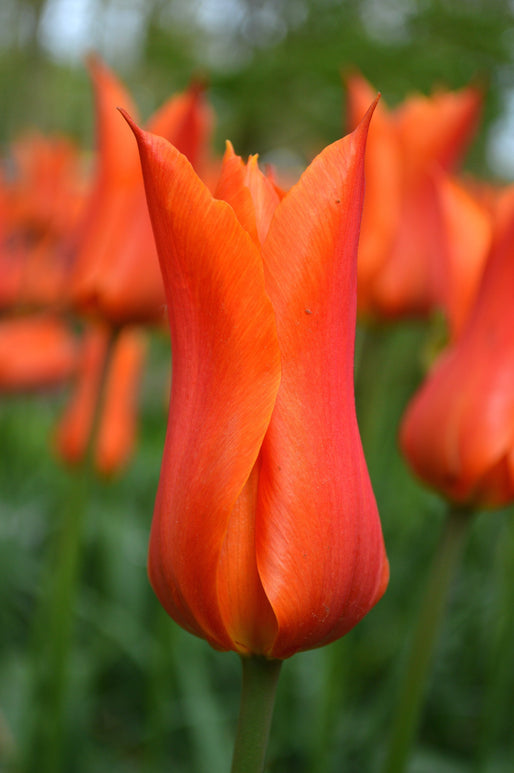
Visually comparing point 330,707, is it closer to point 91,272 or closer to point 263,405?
point 91,272

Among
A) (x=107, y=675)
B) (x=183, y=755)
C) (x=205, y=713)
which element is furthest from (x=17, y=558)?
(x=205, y=713)

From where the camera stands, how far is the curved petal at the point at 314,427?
45 centimetres

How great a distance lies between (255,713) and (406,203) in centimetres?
78

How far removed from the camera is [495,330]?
0.72m

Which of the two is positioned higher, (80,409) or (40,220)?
(40,220)

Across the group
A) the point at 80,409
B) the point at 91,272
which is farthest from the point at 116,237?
the point at 80,409

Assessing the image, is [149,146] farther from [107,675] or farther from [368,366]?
[107,675]

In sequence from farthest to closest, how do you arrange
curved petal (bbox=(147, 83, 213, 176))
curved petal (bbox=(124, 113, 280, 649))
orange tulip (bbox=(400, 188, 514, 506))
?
curved petal (bbox=(147, 83, 213, 176)) < orange tulip (bbox=(400, 188, 514, 506)) < curved petal (bbox=(124, 113, 280, 649))

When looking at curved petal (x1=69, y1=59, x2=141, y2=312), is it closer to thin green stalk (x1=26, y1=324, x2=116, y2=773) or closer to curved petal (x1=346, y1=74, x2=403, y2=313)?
thin green stalk (x1=26, y1=324, x2=116, y2=773)

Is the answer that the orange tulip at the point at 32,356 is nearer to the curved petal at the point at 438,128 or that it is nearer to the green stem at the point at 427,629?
the curved petal at the point at 438,128

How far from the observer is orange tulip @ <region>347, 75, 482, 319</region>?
1.06m

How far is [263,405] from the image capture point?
45cm

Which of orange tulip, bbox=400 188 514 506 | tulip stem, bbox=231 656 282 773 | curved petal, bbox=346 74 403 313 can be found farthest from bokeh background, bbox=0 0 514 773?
tulip stem, bbox=231 656 282 773

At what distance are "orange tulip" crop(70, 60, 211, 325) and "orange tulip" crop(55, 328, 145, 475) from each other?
38 cm
